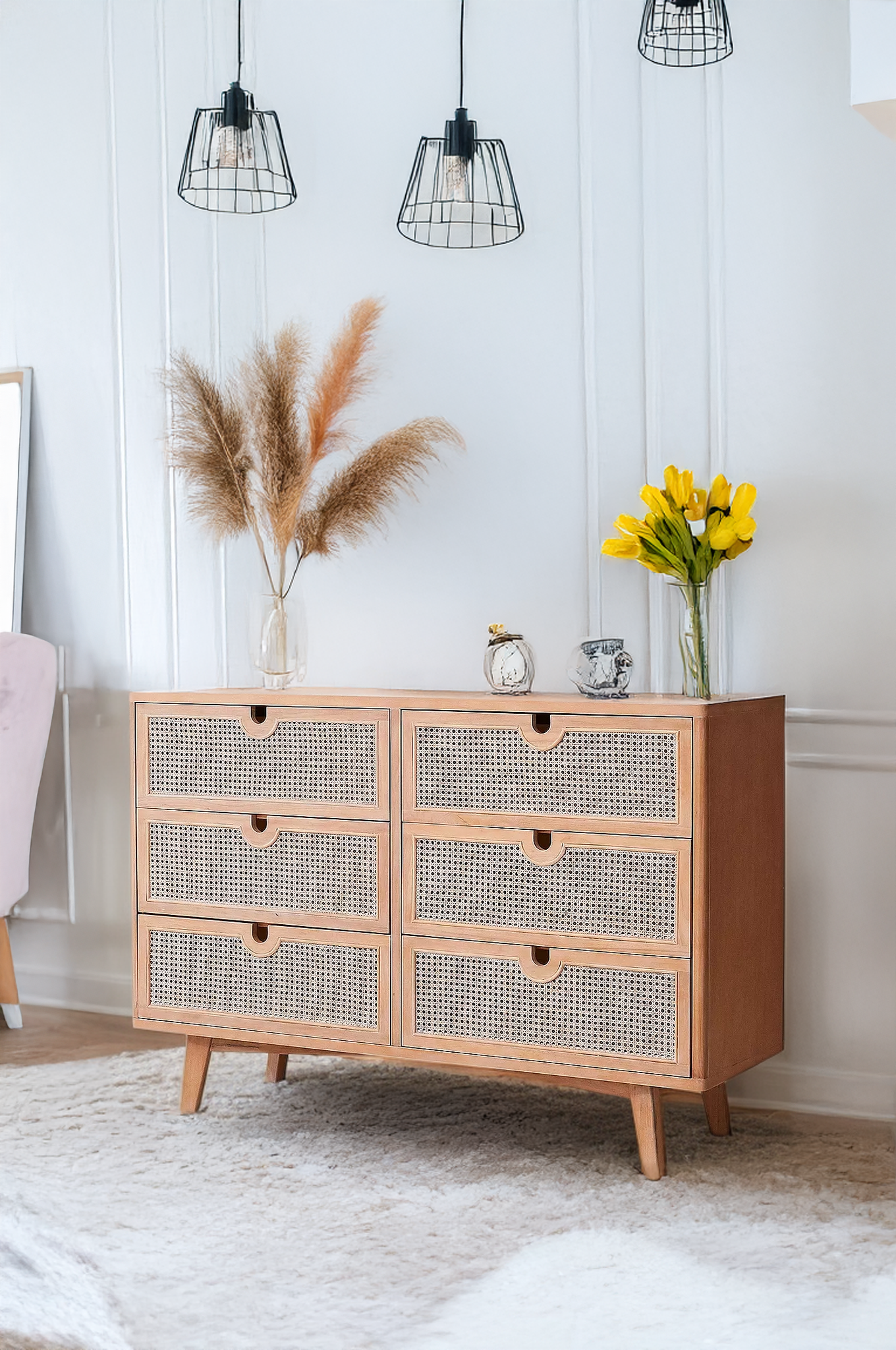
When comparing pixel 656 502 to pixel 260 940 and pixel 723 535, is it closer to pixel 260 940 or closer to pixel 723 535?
pixel 723 535

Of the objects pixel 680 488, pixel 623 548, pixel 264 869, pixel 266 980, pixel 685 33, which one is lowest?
pixel 266 980

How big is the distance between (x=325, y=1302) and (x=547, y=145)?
2325 mm

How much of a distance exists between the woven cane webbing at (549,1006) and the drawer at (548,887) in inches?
2.1

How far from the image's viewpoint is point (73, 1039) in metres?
3.33

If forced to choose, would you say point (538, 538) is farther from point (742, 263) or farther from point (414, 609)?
point (742, 263)

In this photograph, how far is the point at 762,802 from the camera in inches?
101

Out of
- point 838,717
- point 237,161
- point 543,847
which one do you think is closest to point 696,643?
point 838,717

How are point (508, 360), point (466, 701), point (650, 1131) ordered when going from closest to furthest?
point (650, 1131) → point (466, 701) → point (508, 360)

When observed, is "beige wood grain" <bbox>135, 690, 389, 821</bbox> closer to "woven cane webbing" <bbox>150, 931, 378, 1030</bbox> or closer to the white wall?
"woven cane webbing" <bbox>150, 931, 378, 1030</bbox>

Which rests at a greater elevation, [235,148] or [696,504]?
[235,148]

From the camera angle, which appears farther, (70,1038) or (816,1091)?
(70,1038)

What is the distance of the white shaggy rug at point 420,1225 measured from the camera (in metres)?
1.83

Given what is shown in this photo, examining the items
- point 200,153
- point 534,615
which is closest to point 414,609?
point 534,615

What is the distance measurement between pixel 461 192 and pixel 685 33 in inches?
21.2
